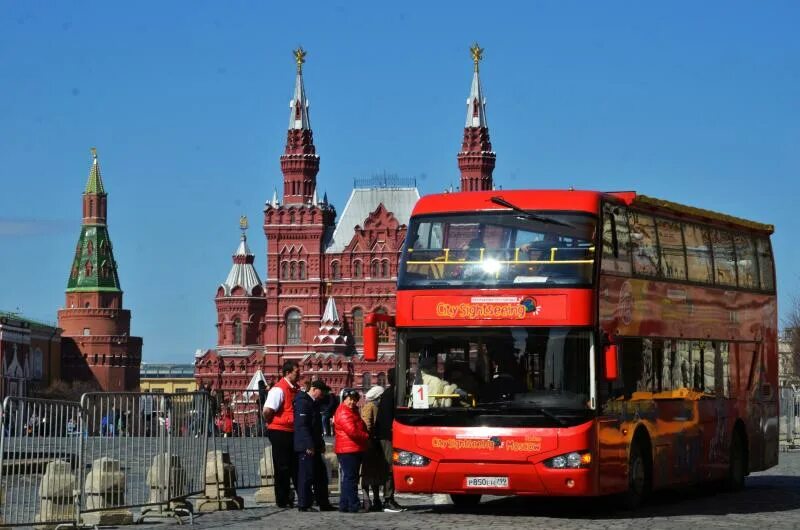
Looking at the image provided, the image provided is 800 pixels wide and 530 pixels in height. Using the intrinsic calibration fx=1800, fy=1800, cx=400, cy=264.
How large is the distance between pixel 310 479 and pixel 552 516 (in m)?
2.59

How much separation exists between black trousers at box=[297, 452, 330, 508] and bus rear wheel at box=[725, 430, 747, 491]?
570cm

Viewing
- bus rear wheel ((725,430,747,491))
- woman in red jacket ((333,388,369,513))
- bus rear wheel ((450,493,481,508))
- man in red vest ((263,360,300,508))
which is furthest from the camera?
bus rear wheel ((725,430,747,491))

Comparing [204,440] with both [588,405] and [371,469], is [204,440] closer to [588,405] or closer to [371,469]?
[371,469]

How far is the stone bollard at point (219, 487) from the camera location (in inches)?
763

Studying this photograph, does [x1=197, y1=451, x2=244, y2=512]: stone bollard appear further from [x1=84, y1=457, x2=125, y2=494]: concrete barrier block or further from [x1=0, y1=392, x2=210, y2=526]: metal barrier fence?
[x1=84, y1=457, x2=125, y2=494]: concrete barrier block

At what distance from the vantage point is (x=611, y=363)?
17.1 m

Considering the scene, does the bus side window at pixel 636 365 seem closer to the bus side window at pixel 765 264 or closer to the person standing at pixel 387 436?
the person standing at pixel 387 436

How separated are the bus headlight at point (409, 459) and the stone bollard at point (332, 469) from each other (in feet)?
13.4

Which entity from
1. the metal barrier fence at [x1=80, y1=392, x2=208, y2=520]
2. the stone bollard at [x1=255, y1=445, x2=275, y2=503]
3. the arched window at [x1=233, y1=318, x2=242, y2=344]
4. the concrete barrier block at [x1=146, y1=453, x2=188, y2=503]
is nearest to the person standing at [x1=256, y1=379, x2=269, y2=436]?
the stone bollard at [x1=255, y1=445, x2=275, y2=503]

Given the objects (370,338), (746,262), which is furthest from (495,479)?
(746,262)

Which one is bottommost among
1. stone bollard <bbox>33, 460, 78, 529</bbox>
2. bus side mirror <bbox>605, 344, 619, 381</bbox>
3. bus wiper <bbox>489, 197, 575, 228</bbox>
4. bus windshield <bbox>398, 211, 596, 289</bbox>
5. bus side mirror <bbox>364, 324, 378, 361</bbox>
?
stone bollard <bbox>33, 460, 78, 529</bbox>

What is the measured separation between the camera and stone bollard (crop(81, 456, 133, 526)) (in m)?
16.4

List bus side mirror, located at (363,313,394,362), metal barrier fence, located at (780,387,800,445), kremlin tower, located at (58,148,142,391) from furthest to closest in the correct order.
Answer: kremlin tower, located at (58,148,142,391) → metal barrier fence, located at (780,387,800,445) → bus side mirror, located at (363,313,394,362)

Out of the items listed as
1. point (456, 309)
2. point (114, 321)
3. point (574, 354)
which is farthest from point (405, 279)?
point (114, 321)
